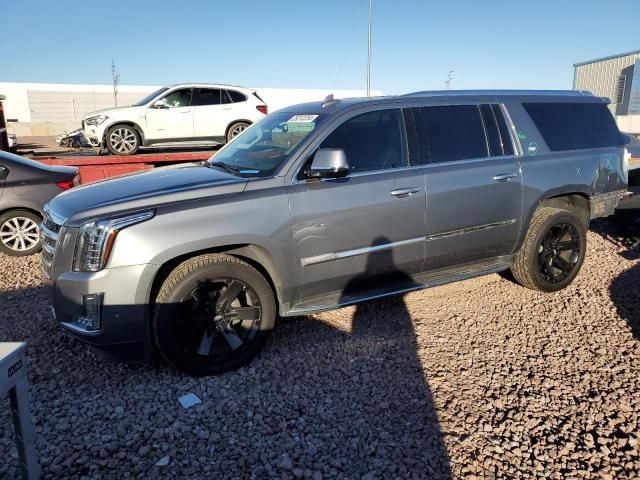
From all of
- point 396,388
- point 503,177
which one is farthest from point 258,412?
point 503,177

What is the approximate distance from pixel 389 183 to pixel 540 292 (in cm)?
231

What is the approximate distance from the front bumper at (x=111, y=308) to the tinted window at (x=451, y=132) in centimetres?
251

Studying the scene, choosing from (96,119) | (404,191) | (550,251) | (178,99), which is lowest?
(550,251)

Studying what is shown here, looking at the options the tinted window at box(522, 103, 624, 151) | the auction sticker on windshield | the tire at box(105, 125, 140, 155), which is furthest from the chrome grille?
the tire at box(105, 125, 140, 155)

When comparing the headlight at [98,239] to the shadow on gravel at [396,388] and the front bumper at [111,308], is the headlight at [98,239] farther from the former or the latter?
the shadow on gravel at [396,388]

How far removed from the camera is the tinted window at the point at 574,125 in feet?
15.4

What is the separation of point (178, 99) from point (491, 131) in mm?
7803

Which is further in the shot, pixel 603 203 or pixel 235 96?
pixel 235 96

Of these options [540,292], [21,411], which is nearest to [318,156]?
[21,411]

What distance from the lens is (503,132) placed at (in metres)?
4.44

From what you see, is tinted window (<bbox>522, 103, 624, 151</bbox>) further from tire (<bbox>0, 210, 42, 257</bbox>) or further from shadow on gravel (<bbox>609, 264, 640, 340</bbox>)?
tire (<bbox>0, 210, 42, 257</bbox>)

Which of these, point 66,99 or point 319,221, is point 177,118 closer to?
point 319,221

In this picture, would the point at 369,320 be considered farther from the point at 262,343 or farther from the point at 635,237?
the point at 635,237

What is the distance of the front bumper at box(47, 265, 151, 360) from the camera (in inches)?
118
